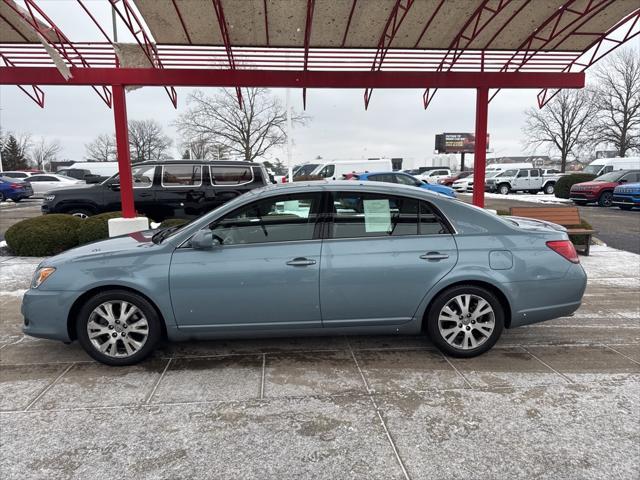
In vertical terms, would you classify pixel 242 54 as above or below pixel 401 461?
above

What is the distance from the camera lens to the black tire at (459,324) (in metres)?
3.77

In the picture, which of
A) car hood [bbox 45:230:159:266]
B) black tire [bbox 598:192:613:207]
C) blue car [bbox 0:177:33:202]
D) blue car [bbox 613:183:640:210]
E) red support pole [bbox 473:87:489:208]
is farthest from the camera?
blue car [bbox 0:177:33:202]

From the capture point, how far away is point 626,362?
3.87 m

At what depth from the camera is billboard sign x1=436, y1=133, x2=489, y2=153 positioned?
66.9 m

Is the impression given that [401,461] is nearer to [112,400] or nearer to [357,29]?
[112,400]

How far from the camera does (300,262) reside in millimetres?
3613

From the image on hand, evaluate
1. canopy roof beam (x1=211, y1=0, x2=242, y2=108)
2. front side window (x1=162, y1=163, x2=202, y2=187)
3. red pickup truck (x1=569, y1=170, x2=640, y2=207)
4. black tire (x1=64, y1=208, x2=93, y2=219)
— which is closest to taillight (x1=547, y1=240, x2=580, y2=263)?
canopy roof beam (x1=211, y1=0, x2=242, y2=108)

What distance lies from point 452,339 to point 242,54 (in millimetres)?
6510

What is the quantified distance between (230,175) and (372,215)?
684 cm

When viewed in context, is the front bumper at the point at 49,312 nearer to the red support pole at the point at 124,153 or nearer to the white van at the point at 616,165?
the red support pole at the point at 124,153

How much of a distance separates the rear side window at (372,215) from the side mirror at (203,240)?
1030 mm

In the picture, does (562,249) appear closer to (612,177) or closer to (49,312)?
(49,312)

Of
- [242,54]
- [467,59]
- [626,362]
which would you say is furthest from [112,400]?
[467,59]

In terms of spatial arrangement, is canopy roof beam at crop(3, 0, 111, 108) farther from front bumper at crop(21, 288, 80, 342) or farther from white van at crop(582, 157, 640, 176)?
white van at crop(582, 157, 640, 176)
